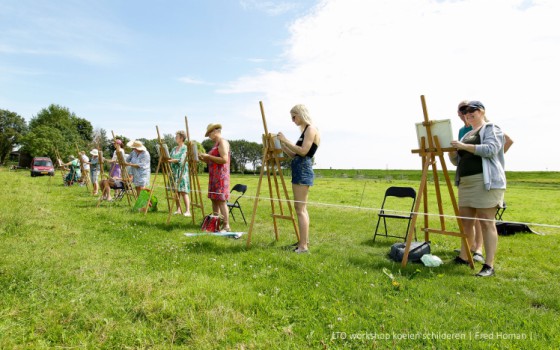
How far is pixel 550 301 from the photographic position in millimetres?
3559

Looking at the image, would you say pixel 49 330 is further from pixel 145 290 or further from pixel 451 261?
pixel 451 261

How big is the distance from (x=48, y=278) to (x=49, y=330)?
1137 millimetres

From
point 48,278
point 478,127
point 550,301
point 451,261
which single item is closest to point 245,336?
point 48,278

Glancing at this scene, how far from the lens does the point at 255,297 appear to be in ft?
11.4

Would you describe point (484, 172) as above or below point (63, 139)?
below

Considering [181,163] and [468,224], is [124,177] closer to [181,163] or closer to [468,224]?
[181,163]

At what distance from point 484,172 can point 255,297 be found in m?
3.31

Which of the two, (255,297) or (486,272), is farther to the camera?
(486,272)

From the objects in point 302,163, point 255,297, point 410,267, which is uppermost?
point 302,163

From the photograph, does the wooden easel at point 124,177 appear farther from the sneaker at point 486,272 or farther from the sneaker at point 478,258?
the sneaker at point 486,272

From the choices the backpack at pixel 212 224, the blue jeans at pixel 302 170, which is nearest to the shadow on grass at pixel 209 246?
the backpack at pixel 212 224

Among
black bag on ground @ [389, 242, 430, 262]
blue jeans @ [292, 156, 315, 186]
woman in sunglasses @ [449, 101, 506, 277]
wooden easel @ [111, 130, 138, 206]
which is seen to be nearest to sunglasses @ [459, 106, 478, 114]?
woman in sunglasses @ [449, 101, 506, 277]

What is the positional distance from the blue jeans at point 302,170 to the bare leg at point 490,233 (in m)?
2.41

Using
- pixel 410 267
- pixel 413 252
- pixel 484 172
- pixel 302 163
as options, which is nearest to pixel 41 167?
pixel 302 163
